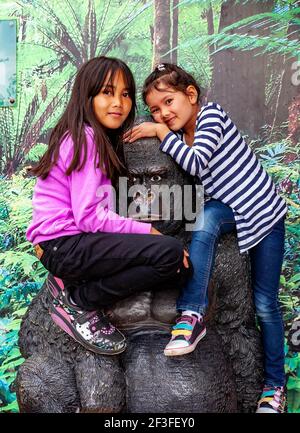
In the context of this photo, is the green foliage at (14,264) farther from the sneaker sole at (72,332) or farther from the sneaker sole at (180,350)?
the sneaker sole at (180,350)

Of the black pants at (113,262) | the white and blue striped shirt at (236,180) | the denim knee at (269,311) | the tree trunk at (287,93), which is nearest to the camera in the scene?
the black pants at (113,262)

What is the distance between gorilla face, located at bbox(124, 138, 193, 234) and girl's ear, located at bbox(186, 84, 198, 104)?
25 cm

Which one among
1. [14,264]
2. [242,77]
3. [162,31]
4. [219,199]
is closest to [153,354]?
[219,199]

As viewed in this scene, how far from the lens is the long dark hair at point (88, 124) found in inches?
82.3

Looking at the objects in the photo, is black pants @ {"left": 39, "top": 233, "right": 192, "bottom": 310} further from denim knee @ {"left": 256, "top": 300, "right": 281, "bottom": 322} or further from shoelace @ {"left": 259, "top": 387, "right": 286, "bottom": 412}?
shoelace @ {"left": 259, "top": 387, "right": 286, "bottom": 412}

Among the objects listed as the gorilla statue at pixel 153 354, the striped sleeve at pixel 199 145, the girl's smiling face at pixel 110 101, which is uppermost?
the girl's smiling face at pixel 110 101

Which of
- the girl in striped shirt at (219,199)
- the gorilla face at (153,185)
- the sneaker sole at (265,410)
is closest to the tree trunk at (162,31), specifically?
the girl in striped shirt at (219,199)

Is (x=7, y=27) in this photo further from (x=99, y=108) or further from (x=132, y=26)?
(x=99, y=108)

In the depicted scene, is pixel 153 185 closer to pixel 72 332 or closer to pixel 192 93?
pixel 192 93

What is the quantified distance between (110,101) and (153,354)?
0.99 metres

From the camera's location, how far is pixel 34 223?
7.13ft

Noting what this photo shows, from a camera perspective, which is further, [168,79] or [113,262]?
[168,79]

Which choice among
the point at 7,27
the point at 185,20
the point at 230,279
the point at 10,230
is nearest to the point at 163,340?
the point at 230,279

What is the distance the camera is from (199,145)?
2.26m
